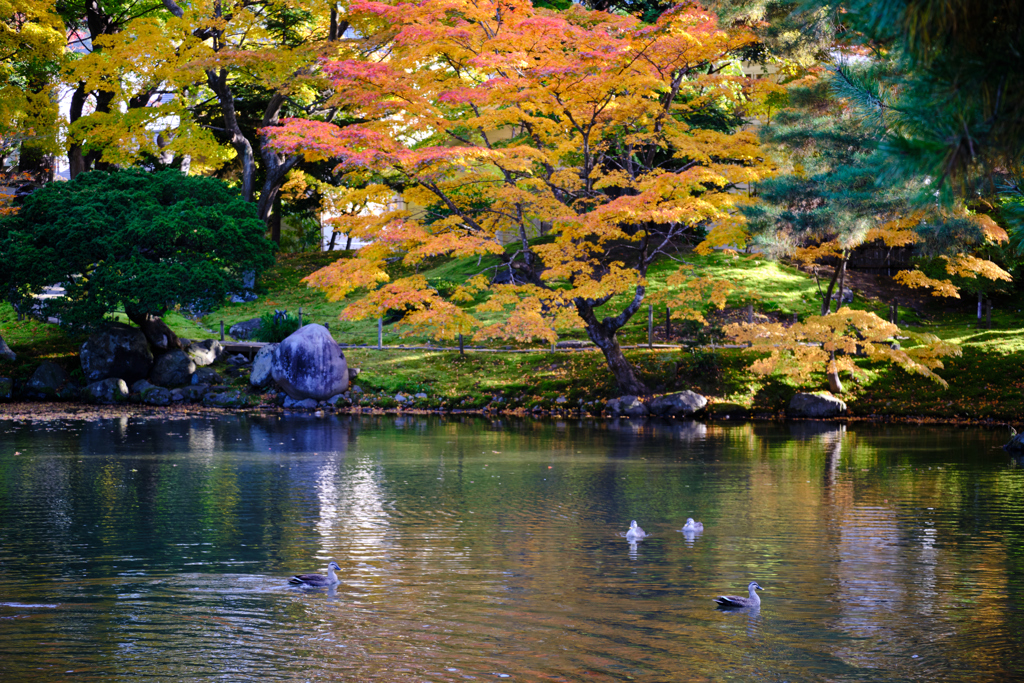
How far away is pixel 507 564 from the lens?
9609 millimetres

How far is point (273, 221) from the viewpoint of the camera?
1743 inches

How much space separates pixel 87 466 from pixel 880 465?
13.5 metres

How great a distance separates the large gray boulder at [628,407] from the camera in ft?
79.8

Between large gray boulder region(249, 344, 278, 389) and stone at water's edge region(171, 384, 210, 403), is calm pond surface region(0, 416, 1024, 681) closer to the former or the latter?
stone at water's edge region(171, 384, 210, 403)

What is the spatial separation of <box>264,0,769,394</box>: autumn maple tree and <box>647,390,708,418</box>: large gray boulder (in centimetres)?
109

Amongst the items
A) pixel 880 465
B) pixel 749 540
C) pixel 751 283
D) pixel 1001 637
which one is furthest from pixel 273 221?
pixel 1001 637

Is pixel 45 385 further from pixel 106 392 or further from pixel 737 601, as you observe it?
pixel 737 601

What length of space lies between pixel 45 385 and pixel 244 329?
6.77 metres

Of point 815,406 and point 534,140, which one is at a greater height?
point 534,140

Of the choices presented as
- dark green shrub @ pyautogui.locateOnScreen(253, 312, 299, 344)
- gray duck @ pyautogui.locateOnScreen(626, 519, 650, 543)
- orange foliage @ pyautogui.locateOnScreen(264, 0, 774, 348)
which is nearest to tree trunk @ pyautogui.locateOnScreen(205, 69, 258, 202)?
dark green shrub @ pyautogui.locateOnScreen(253, 312, 299, 344)

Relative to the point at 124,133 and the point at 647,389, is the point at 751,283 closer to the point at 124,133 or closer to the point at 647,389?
the point at 647,389

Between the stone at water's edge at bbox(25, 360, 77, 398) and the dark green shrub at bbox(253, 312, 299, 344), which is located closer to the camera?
the stone at water's edge at bbox(25, 360, 77, 398)

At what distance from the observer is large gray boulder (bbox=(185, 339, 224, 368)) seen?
28078mm

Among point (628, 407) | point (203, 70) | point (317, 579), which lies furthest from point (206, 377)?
point (317, 579)
